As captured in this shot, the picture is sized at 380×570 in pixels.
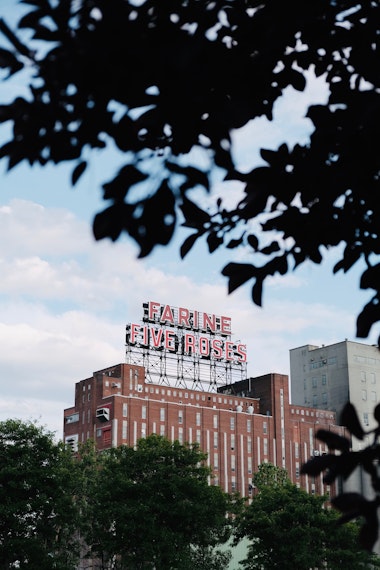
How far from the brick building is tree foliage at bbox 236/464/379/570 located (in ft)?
Answer: 215

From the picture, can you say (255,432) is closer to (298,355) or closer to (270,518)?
(298,355)

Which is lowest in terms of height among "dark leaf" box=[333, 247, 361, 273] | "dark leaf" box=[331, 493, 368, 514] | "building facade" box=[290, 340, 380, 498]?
"dark leaf" box=[331, 493, 368, 514]

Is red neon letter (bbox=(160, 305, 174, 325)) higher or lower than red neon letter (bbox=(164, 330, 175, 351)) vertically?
higher

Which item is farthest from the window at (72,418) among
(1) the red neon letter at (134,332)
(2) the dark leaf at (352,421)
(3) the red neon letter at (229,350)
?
(2) the dark leaf at (352,421)

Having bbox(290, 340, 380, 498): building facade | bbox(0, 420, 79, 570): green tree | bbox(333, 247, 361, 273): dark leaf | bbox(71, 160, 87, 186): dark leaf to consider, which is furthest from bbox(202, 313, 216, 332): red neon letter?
bbox(71, 160, 87, 186): dark leaf

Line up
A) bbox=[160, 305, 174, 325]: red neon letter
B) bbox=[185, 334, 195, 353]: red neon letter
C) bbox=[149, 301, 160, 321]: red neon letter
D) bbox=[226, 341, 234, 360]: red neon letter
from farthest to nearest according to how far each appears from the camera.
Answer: bbox=[226, 341, 234, 360]: red neon letter, bbox=[160, 305, 174, 325]: red neon letter, bbox=[149, 301, 160, 321]: red neon letter, bbox=[185, 334, 195, 353]: red neon letter

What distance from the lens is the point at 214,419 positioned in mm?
132000

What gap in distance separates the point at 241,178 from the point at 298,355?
489ft

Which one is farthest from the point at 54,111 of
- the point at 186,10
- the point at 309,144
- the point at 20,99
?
the point at 309,144

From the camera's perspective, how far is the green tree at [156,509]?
49844 millimetres

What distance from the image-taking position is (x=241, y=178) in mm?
5574

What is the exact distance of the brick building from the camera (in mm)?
123125

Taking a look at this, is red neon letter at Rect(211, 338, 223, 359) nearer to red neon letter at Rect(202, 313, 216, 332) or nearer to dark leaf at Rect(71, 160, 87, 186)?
red neon letter at Rect(202, 313, 216, 332)

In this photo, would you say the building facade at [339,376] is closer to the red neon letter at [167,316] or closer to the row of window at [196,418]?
the row of window at [196,418]
